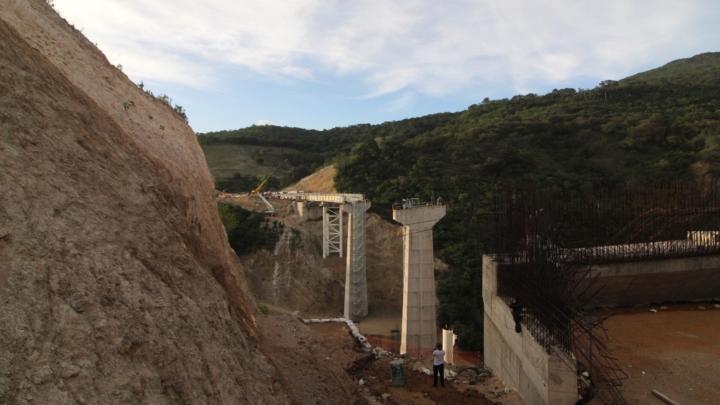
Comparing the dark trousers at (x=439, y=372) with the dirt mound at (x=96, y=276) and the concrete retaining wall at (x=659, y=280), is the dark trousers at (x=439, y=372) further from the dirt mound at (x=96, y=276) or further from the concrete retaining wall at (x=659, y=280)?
the concrete retaining wall at (x=659, y=280)

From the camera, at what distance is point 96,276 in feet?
14.9

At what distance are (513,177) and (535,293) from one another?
33.7m

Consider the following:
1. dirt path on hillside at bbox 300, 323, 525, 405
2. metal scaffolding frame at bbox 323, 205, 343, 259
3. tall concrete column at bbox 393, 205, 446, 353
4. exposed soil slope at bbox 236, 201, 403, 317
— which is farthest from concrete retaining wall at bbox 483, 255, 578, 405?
metal scaffolding frame at bbox 323, 205, 343, 259

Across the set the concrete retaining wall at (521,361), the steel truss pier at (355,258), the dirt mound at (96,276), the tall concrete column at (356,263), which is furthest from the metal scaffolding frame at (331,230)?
the dirt mound at (96,276)

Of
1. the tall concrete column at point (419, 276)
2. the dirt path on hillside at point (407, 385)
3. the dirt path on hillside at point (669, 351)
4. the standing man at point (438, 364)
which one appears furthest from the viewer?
the tall concrete column at point (419, 276)

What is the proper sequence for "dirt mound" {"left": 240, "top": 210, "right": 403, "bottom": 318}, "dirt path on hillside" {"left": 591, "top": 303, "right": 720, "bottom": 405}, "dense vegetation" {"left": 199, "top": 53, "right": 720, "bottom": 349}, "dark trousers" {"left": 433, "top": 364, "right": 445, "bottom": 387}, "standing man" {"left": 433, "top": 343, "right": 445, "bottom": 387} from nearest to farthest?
1. "dirt path on hillside" {"left": 591, "top": 303, "right": 720, "bottom": 405}
2. "standing man" {"left": 433, "top": 343, "right": 445, "bottom": 387}
3. "dark trousers" {"left": 433, "top": 364, "right": 445, "bottom": 387}
4. "dense vegetation" {"left": 199, "top": 53, "right": 720, "bottom": 349}
5. "dirt mound" {"left": 240, "top": 210, "right": 403, "bottom": 318}

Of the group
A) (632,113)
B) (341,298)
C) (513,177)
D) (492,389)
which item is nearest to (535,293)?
(492,389)

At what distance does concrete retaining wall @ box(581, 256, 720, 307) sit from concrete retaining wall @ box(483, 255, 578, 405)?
11.2 ft

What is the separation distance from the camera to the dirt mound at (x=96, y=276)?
12.2ft

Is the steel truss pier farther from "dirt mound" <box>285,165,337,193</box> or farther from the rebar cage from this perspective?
the rebar cage

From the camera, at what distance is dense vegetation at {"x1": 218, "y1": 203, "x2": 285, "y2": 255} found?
124ft

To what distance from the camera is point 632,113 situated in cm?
5541

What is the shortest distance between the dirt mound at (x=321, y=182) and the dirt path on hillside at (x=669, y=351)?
31.9 metres

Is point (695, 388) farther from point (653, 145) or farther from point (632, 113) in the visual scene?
point (632, 113)
